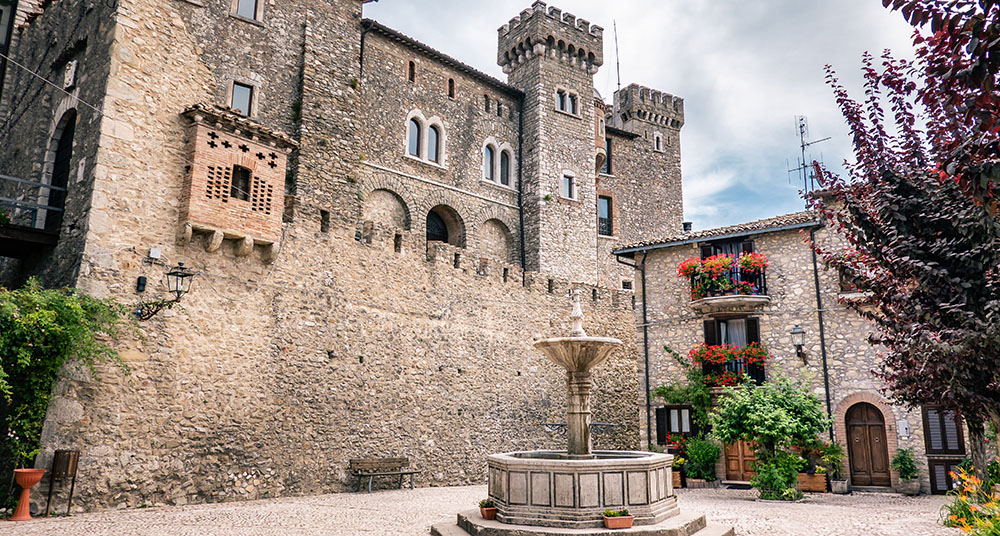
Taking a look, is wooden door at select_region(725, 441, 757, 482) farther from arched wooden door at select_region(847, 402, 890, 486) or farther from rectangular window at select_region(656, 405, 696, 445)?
arched wooden door at select_region(847, 402, 890, 486)

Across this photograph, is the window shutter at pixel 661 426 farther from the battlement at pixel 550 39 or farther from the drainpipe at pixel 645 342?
the battlement at pixel 550 39

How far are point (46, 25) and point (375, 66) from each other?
10.2 metres

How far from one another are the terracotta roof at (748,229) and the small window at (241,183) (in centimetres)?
1308

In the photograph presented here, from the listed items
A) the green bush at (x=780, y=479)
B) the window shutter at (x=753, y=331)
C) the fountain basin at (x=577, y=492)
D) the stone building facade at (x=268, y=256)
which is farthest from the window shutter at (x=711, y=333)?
the fountain basin at (x=577, y=492)

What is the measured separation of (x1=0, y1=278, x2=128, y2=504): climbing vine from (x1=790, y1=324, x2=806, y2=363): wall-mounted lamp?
680 inches

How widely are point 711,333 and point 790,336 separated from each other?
2329 millimetres

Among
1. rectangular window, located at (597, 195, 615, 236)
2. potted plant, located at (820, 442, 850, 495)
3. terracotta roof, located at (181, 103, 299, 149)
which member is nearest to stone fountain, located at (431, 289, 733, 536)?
terracotta roof, located at (181, 103, 299, 149)

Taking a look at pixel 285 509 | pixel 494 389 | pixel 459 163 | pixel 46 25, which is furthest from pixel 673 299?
pixel 46 25

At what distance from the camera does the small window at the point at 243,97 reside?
1826 cm

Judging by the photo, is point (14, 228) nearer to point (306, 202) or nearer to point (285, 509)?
point (306, 202)

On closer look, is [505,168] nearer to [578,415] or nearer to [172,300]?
[172,300]

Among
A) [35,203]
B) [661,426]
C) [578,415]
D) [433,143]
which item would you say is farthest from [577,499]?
[433,143]

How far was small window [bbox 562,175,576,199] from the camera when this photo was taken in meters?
30.2

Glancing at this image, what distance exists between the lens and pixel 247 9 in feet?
62.1
